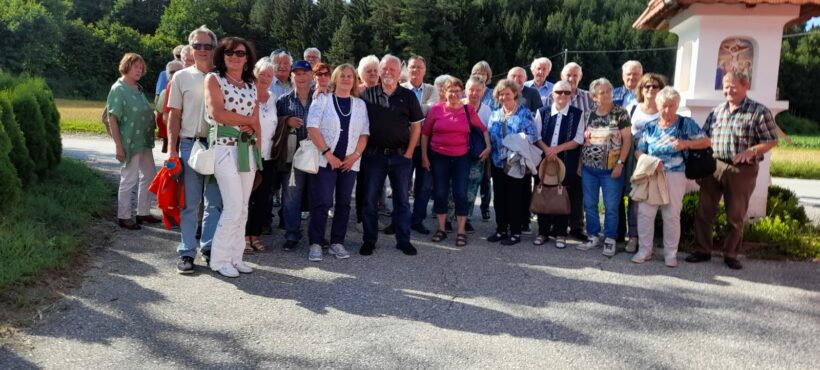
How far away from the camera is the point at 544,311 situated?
4445 mm

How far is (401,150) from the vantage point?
586 cm

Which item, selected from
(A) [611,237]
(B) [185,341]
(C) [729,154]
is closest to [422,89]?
(A) [611,237]

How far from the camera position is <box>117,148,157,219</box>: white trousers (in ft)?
21.1

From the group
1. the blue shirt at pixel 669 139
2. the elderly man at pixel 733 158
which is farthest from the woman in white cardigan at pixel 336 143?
the elderly man at pixel 733 158

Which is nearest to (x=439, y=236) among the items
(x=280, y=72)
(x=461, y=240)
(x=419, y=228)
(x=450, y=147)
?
(x=461, y=240)

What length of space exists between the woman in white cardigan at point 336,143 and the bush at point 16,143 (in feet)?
10.5

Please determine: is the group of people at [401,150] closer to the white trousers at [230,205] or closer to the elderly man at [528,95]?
the white trousers at [230,205]

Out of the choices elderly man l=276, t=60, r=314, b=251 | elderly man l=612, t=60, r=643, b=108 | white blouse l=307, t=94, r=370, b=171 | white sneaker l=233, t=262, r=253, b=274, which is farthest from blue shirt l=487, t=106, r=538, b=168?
white sneaker l=233, t=262, r=253, b=274

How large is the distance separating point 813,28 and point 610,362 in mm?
68796

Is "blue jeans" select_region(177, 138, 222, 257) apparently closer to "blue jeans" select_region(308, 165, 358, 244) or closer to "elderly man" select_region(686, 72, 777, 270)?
"blue jeans" select_region(308, 165, 358, 244)

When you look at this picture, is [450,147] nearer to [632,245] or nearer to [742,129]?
[632,245]

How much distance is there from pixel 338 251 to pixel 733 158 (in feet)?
12.3

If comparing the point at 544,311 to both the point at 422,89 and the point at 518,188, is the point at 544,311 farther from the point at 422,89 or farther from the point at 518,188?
the point at 422,89

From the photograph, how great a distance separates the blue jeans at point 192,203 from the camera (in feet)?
16.7
